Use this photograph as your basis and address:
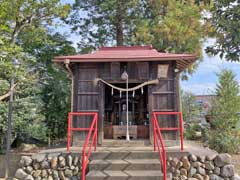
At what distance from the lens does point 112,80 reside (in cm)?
755

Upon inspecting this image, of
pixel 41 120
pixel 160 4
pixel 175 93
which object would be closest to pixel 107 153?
pixel 175 93

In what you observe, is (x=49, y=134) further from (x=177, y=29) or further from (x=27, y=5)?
(x=177, y=29)

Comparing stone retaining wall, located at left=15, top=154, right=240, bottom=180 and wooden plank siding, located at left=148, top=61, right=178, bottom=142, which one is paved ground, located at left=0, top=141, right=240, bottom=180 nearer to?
stone retaining wall, located at left=15, top=154, right=240, bottom=180

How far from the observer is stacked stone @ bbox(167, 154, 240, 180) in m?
5.78

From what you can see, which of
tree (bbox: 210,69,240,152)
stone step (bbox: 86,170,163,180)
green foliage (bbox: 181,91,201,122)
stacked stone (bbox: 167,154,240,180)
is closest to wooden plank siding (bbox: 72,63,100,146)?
stone step (bbox: 86,170,163,180)

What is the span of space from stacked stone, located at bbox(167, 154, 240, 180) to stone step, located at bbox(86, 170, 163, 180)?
2.04 ft

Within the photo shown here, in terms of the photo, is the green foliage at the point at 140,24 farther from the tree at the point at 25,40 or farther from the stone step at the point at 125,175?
the stone step at the point at 125,175

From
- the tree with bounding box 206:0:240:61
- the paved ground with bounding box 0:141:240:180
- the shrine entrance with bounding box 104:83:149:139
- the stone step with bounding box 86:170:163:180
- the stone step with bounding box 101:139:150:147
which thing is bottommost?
the stone step with bounding box 86:170:163:180

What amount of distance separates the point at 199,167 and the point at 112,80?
339cm

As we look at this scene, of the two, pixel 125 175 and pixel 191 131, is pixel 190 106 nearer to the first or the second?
pixel 191 131

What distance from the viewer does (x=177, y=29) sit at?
11070mm

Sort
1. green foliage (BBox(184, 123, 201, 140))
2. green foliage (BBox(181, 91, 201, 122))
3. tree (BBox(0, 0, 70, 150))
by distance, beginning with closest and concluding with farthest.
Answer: tree (BBox(0, 0, 70, 150)) → green foliage (BBox(184, 123, 201, 140)) → green foliage (BBox(181, 91, 201, 122))

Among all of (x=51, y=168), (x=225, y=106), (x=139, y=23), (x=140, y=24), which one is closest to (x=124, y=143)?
(x=51, y=168)

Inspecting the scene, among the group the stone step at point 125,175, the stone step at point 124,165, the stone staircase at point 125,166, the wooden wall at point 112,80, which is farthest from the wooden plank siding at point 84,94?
the stone step at point 125,175
